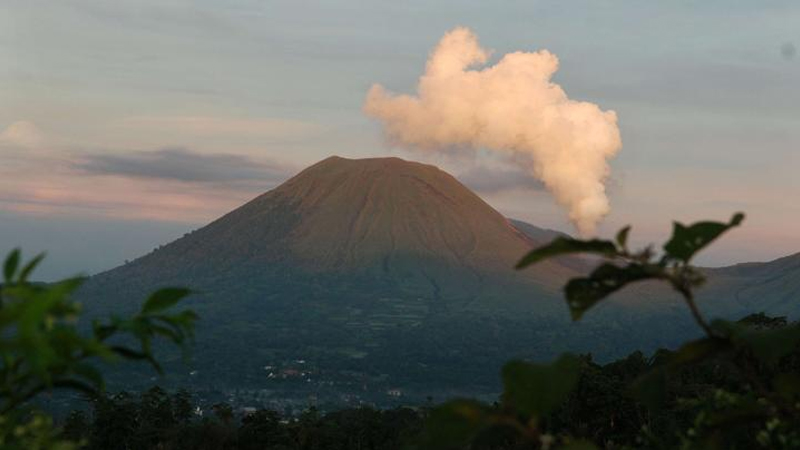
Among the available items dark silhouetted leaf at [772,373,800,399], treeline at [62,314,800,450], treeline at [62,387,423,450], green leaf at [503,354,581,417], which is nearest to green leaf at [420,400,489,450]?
green leaf at [503,354,581,417]

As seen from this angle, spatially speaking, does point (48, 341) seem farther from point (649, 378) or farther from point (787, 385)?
point (787, 385)

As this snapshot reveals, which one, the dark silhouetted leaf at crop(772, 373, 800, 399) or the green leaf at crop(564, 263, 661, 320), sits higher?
the green leaf at crop(564, 263, 661, 320)

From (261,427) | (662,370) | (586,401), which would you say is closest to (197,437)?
(261,427)

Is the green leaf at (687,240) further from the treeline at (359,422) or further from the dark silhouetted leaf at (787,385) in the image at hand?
the treeline at (359,422)

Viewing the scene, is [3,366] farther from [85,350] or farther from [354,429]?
[354,429]

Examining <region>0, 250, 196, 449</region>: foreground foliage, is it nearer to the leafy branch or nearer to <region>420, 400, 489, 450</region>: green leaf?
the leafy branch

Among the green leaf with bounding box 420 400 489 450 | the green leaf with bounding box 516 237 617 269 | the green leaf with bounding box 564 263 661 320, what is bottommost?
the green leaf with bounding box 420 400 489 450
